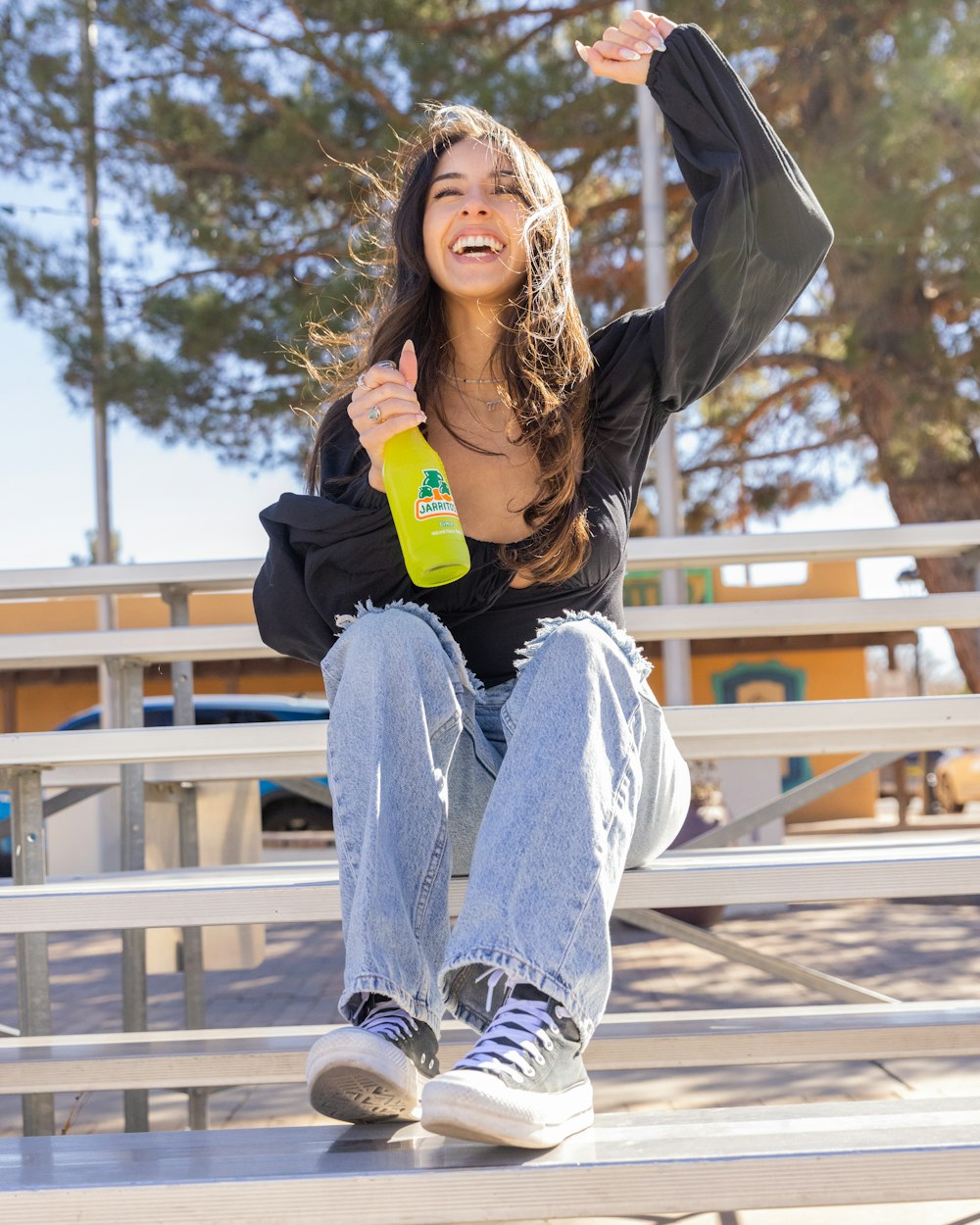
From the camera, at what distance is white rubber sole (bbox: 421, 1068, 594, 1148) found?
3.63ft

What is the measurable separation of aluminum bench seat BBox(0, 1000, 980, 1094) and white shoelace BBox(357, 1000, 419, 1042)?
348mm

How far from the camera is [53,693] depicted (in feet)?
50.0

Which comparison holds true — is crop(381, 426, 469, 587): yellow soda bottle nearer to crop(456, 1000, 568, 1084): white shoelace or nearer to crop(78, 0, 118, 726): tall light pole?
crop(456, 1000, 568, 1084): white shoelace

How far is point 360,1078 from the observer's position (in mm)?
1221

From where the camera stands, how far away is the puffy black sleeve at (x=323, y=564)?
1.65 meters

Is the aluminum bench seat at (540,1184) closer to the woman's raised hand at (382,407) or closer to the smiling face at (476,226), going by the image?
the woman's raised hand at (382,407)

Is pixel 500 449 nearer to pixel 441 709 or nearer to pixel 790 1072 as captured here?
pixel 441 709

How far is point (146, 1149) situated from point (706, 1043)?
32.2 inches

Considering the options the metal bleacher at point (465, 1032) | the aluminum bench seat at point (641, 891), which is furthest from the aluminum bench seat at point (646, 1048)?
the aluminum bench seat at point (641, 891)

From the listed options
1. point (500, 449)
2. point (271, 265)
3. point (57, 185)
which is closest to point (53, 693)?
point (57, 185)

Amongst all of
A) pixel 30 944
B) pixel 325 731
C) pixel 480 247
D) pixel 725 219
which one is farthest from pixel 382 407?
pixel 30 944

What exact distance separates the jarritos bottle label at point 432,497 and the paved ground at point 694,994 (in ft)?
2.97

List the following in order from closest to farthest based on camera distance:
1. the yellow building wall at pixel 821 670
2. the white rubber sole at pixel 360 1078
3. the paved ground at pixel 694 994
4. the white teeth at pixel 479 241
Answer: the white rubber sole at pixel 360 1078 < the white teeth at pixel 479 241 < the paved ground at pixel 694 994 < the yellow building wall at pixel 821 670

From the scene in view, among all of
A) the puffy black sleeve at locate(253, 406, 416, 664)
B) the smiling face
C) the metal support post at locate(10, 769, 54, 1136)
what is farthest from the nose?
the metal support post at locate(10, 769, 54, 1136)
